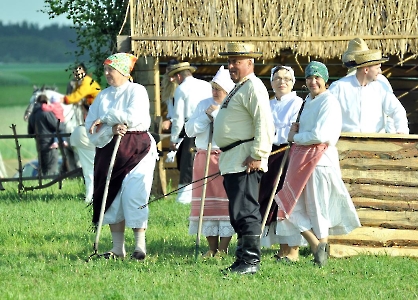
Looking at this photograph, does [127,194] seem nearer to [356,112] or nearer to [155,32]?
[356,112]

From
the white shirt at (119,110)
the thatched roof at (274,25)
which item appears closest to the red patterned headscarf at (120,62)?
the white shirt at (119,110)

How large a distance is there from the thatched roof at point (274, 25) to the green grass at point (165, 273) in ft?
→ 11.7

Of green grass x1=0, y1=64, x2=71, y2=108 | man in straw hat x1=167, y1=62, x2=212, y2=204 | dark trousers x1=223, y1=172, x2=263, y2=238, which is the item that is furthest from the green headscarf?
green grass x1=0, y1=64, x2=71, y2=108

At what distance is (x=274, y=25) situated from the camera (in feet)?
47.9

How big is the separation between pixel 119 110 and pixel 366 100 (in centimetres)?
231

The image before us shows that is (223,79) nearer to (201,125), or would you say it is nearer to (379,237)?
(201,125)

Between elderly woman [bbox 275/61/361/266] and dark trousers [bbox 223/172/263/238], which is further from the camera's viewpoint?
A: elderly woman [bbox 275/61/361/266]

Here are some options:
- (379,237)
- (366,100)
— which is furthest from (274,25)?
(379,237)

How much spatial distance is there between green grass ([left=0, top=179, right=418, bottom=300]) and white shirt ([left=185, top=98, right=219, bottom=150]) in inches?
39.2

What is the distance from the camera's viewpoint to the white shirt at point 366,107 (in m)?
10.2

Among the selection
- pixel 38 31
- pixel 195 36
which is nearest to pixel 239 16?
pixel 195 36

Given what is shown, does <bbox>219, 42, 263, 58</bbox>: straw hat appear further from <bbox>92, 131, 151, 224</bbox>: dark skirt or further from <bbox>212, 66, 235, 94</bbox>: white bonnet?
<bbox>92, 131, 151, 224</bbox>: dark skirt

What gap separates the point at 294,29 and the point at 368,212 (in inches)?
210

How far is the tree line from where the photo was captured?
2398 inches
